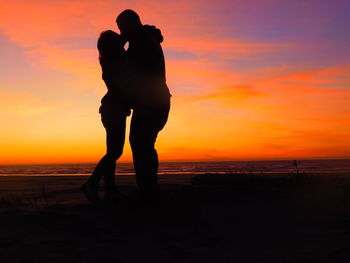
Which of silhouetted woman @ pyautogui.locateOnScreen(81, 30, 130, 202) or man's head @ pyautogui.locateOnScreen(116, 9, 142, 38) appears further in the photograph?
man's head @ pyautogui.locateOnScreen(116, 9, 142, 38)

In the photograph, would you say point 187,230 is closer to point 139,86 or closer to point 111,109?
point 139,86

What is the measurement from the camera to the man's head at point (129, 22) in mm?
4964

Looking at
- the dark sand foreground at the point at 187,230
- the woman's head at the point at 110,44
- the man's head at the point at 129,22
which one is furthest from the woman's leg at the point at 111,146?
the man's head at the point at 129,22

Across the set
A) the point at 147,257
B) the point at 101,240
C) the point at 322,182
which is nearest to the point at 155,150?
the point at 101,240

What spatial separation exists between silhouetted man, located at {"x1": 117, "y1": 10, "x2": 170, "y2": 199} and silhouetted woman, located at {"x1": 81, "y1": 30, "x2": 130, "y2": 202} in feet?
0.47

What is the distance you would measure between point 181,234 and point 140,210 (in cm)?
112

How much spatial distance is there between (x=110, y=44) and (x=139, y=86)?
0.64m

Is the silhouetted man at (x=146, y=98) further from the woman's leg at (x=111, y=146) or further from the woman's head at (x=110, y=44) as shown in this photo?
the woman's leg at (x=111, y=146)

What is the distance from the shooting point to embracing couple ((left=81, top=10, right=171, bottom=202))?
4.79m

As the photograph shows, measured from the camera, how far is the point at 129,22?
196 inches

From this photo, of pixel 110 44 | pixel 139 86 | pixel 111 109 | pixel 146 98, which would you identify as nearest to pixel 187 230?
pixel 146 98

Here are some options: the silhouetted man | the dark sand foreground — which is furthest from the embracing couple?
the dark sand foreground

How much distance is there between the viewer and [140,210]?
14.8 feet

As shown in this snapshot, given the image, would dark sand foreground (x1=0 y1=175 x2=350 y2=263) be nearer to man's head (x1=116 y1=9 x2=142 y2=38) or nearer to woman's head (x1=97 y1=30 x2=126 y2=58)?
woman's head (x1=97 y1=30 x2=126 y2=58)
